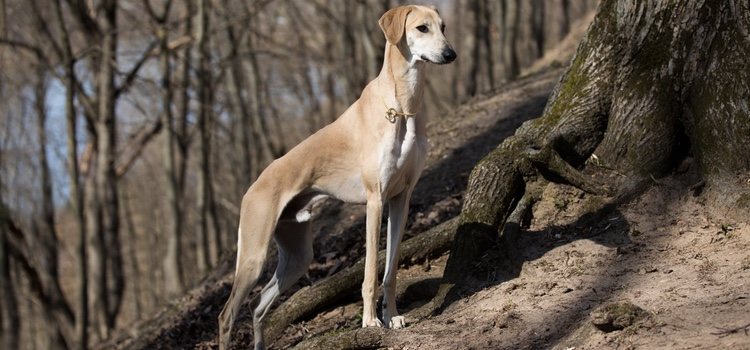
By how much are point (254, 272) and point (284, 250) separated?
488 mm

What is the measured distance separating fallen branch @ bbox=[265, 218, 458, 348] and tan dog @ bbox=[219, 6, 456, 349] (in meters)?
0.68

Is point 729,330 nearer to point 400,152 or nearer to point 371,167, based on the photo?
point 400,152

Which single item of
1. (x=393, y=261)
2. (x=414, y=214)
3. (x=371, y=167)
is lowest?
(x=414, y=214)

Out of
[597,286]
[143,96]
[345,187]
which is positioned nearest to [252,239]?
[345,187]

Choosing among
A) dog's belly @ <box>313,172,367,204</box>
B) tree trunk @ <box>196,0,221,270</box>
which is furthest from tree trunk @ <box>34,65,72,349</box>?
dog's belly @ <box>313,172,367,204</box>

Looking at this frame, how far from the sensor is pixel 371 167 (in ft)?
20.3

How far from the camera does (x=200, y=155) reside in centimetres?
1950

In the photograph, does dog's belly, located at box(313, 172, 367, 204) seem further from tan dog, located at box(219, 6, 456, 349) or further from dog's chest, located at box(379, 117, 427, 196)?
dog's chest, located at box(379, 117, 427, 196)

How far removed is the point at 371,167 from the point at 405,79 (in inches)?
25.1

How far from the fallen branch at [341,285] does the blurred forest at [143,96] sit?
6.02 m

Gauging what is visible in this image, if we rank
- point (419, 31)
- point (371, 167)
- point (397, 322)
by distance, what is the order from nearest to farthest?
point (419, 31)
point (371, 167)
point (397, 322)

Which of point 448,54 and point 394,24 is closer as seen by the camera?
point 448,54

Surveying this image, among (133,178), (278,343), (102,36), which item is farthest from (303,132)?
(278,343)

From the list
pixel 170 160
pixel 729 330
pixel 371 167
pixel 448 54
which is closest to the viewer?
pixel 729 330
